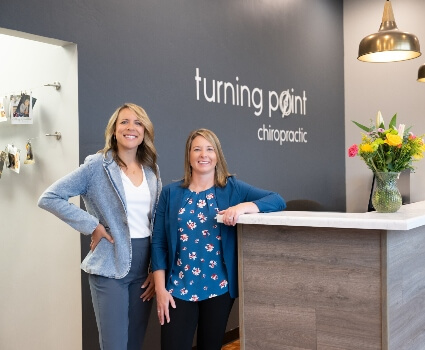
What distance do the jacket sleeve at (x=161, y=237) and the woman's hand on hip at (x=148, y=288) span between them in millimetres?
116

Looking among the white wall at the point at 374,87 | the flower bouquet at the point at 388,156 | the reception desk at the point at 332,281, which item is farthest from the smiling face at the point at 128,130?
the white wall at the point at 374,87

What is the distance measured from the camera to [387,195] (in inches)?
94.4

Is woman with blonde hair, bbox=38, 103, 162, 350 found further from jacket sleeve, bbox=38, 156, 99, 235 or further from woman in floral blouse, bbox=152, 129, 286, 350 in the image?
woman in floral blouse, bbox=152, 129, 286, 350

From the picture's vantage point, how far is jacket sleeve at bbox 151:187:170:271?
2332 millimetres

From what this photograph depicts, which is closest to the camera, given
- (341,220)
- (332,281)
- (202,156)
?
(341,220)

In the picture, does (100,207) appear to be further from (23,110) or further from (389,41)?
(389,41)

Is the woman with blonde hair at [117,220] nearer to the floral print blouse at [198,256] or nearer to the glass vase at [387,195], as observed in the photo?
the floral print blouse at [198,256]

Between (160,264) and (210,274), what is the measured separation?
0.23m

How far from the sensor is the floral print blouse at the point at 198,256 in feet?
7.38

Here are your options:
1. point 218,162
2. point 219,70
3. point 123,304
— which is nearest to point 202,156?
point 218,162

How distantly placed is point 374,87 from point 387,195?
4.18 m

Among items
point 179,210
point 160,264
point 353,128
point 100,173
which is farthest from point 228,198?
point 353,128

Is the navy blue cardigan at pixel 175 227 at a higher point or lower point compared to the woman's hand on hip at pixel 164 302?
higher

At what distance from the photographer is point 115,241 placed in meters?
2.34
